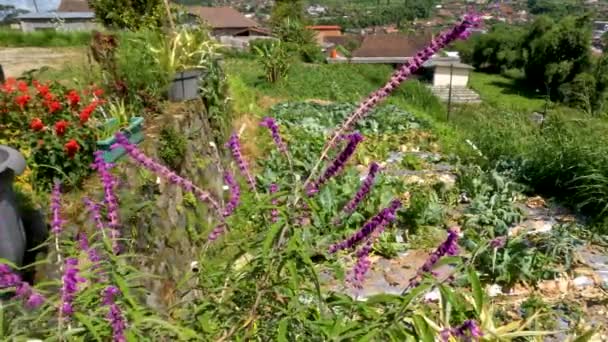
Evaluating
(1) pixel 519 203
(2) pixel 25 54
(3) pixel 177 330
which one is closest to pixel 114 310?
(3) pixel 177 330

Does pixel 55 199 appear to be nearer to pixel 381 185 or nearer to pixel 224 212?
pixel 224 212

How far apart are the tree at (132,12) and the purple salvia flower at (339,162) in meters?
7.44

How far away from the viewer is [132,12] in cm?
834

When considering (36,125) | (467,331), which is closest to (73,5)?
(36,125)

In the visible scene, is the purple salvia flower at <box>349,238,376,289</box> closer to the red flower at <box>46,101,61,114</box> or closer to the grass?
the red flower at <box>46,101,61,114</box>

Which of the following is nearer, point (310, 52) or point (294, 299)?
point (294, 299)

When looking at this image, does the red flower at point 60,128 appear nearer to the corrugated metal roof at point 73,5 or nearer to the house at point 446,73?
the house at point 446,73

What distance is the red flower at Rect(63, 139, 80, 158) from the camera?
A: 291 cm

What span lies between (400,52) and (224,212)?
144ft

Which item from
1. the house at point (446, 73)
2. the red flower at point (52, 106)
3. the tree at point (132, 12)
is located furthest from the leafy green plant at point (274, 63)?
the house at point (446, 73)

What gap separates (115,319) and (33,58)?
9628mm

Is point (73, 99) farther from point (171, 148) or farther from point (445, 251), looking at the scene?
point (445, 251)

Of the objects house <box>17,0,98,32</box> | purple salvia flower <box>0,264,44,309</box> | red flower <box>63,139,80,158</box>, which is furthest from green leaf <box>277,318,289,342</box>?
house <box>17,0,98,32</box>

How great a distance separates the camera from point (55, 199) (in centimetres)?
124
